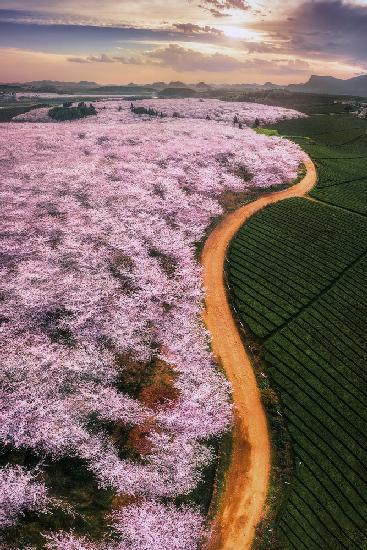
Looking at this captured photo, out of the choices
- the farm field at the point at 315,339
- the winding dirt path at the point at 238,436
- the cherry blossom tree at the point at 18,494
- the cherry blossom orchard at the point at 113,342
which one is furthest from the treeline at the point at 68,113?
the cherry blossom tree at the point at 18,494

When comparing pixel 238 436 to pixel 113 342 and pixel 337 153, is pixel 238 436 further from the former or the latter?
pixel 337 153

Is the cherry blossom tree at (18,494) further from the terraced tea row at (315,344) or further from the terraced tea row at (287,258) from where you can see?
the terraced tea row at (287,258)

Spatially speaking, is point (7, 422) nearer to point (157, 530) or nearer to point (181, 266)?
point (157, 530)

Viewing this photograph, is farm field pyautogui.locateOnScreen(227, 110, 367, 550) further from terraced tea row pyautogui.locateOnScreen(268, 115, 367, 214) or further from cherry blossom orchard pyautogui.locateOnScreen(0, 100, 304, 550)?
cherry blossom orchard pyautogui.locateOnScreen(0, 100, 304, 550)

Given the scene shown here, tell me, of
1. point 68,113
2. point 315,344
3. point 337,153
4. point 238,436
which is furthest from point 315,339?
point 68,113

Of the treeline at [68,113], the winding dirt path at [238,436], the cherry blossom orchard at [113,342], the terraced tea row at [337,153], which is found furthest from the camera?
the treeline at [68,113]

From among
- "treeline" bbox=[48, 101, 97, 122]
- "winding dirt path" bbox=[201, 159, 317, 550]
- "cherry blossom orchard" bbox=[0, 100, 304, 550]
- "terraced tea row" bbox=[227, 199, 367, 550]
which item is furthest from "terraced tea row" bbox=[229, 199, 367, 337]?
"treeline" bbox=[48, 101, 97, 122]
